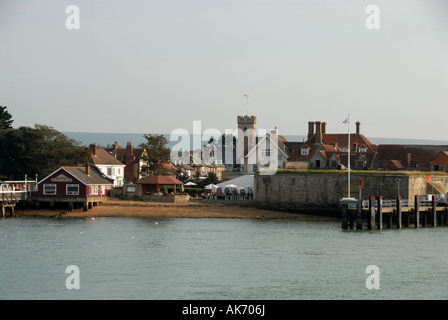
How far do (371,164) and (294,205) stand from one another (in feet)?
48.0

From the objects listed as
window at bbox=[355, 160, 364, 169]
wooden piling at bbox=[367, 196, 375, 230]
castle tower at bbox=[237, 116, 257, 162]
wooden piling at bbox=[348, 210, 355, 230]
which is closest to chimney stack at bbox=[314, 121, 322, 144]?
castle tower at bbox=[237, 116, 257, 162]

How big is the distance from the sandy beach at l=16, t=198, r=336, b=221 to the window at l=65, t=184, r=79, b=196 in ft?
5.81

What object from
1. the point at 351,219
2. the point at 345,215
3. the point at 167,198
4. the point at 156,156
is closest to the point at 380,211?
A: the point at 351,219

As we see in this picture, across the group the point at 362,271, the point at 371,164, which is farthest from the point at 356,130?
the point at 362,271

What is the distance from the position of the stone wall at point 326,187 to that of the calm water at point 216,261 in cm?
1068

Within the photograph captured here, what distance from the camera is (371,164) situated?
282 feet

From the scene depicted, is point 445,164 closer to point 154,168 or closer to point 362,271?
point 154,168

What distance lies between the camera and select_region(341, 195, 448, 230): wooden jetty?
60.7 m

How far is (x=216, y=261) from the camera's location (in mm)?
43562

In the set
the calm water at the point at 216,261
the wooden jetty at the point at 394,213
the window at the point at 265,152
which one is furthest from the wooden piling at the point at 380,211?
the window at the point at 265,152

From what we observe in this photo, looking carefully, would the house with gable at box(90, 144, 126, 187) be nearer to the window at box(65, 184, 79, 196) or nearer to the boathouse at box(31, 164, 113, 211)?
the boathouse at box(31, 164, 113, 211)

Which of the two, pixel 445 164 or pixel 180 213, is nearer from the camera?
pixel 180 213
